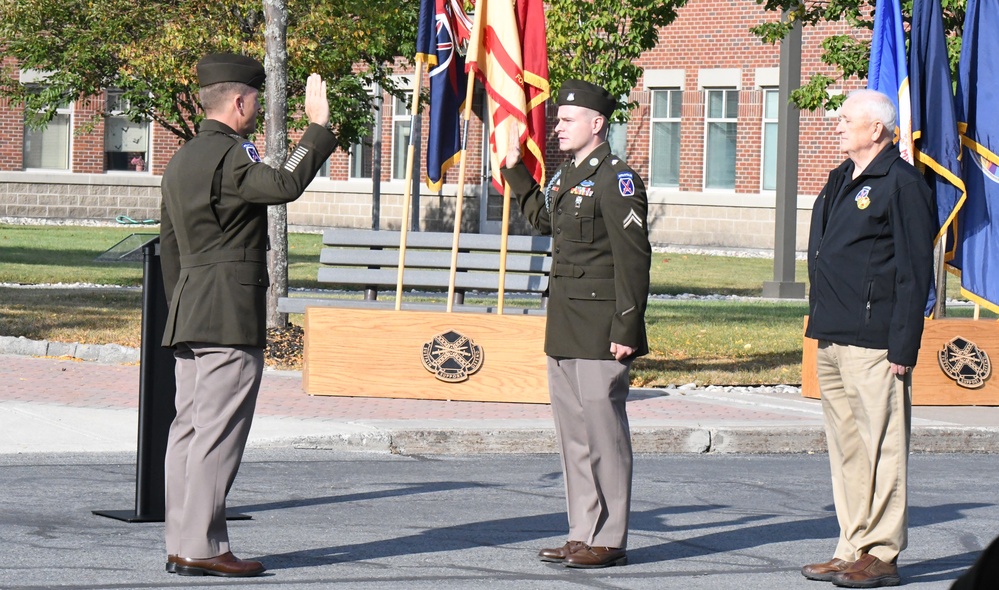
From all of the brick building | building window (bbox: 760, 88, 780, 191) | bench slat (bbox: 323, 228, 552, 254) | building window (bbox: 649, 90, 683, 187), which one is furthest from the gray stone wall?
bench slat (bbox: 323, 228, 552, 254)

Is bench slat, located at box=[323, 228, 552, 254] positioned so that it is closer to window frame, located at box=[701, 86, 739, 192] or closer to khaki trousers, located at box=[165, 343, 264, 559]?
khaki trousers, located at box=[165, 343, 264, 559]

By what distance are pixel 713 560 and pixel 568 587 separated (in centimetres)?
88

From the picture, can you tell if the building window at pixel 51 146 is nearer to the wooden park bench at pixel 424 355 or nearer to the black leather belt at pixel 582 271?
the wooden park bench at pixel 424 355

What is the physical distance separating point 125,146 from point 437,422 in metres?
29.6

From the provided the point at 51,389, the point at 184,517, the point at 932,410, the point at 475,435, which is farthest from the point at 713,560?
the point at 51,389

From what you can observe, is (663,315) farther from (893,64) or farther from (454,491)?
(454,491)

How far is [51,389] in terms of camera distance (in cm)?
1106

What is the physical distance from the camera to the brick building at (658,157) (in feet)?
104

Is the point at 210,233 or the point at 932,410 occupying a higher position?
the point at 210,233

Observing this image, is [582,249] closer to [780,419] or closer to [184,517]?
[184,517]

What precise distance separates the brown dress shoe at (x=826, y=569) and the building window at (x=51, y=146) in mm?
33804

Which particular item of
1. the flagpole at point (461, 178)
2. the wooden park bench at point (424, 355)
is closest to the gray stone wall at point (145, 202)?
the flagpole at point (461, 178)

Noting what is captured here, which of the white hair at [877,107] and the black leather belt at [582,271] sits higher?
the white hair at [877,107]

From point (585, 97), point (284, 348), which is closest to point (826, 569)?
point (585, 97)
